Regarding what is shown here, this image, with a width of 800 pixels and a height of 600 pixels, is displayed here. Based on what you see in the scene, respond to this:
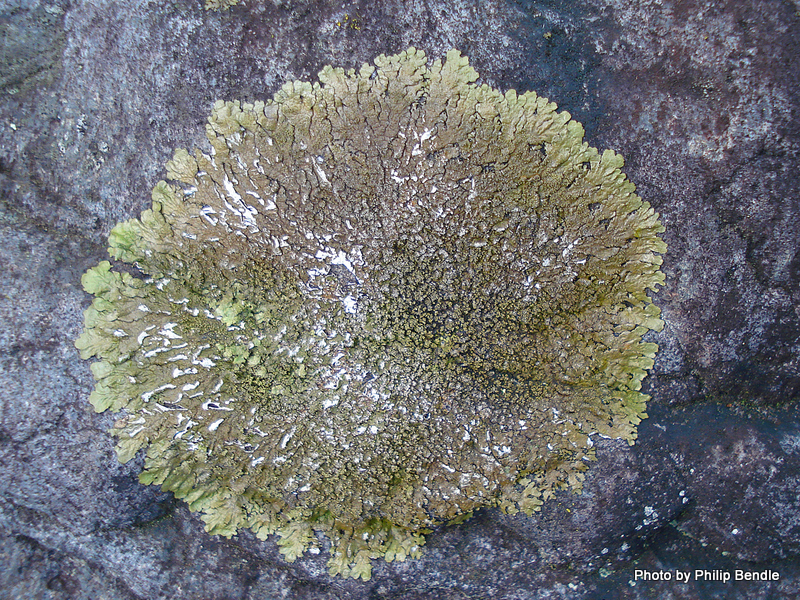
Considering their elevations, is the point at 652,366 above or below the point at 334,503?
above

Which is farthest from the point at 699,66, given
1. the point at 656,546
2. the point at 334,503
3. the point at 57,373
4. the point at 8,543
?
the point at 8,543

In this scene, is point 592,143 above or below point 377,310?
above

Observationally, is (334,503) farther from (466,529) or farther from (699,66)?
(699,66)

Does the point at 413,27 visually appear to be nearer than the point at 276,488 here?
Yes

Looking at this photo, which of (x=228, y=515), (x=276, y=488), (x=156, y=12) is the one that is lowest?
(x=228, y=515)
